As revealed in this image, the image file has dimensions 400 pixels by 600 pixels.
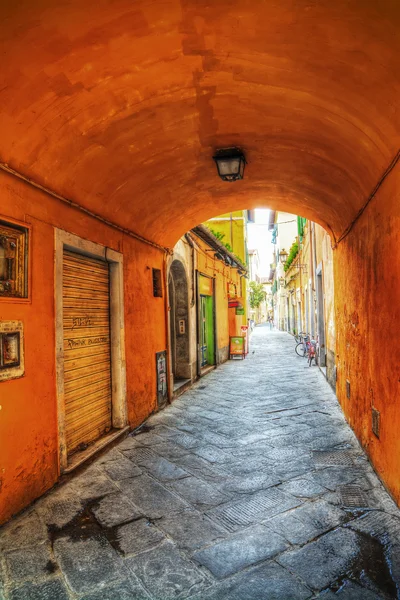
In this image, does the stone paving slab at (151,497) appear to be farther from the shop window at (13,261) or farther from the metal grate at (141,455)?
the shop window at (13,261)

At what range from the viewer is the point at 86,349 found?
16.1 feet

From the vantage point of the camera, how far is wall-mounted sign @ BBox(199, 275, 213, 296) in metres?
11.1

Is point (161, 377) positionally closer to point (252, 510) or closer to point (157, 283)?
point (157, 283)

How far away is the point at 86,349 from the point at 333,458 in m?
3.22

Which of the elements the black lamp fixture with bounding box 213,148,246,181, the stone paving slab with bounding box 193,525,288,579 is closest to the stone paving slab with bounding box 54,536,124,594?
the stone paving slab with bounding box 193,525,288,579

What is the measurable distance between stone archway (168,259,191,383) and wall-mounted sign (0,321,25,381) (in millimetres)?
6138

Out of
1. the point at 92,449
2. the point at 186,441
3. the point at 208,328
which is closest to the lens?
the point at 92,449

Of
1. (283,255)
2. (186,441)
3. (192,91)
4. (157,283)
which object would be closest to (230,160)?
(192,91)

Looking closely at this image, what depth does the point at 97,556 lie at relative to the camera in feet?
8.84

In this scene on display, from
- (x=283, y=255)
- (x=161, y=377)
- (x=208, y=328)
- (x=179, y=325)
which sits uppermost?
(x=283, y=255)

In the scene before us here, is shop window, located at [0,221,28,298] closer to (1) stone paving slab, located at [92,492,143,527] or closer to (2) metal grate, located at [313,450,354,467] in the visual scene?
(1) stone paving slab, located at [92,492,143,527]

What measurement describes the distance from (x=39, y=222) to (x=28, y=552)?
2747 mm

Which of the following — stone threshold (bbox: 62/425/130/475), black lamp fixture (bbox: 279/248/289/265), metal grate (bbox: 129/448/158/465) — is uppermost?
black lamp fixture (bbox: 279/248/289/265)

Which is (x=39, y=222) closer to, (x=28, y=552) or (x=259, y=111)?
(x=259, y=111)
